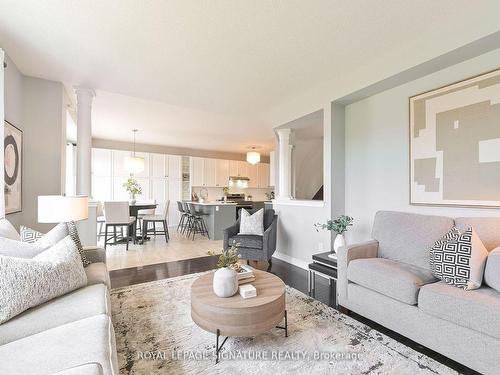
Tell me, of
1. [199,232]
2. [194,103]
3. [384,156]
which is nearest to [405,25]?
[384,156]

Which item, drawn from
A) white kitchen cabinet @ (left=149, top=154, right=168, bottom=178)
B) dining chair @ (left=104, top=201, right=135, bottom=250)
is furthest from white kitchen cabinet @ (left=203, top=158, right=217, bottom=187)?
dining chair @ (left=104, top=201, right=135, bottom=250)

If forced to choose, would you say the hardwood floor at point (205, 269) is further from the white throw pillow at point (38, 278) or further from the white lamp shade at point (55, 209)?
the white throw pillow at point (38, 278)

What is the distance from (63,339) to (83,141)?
313 cm

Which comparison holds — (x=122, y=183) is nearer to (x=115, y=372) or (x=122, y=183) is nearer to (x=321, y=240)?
(x=321, y=240)

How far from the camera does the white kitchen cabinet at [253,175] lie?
30.7 ft

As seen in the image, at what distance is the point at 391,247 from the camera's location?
2.47 meters

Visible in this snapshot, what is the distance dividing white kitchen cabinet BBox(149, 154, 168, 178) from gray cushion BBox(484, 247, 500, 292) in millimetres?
7364

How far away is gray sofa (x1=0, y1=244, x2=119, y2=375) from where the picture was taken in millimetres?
989

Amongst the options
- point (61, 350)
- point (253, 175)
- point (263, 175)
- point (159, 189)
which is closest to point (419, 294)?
point (61, 350)

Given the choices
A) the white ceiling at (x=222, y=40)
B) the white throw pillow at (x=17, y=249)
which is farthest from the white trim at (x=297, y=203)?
the white throw pillow at (x=17, y=249)

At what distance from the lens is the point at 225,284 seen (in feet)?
5.93

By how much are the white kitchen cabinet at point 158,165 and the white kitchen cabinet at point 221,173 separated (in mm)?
1695

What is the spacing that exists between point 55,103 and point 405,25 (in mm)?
4053

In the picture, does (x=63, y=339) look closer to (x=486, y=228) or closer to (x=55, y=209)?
(x=55, y=209)
